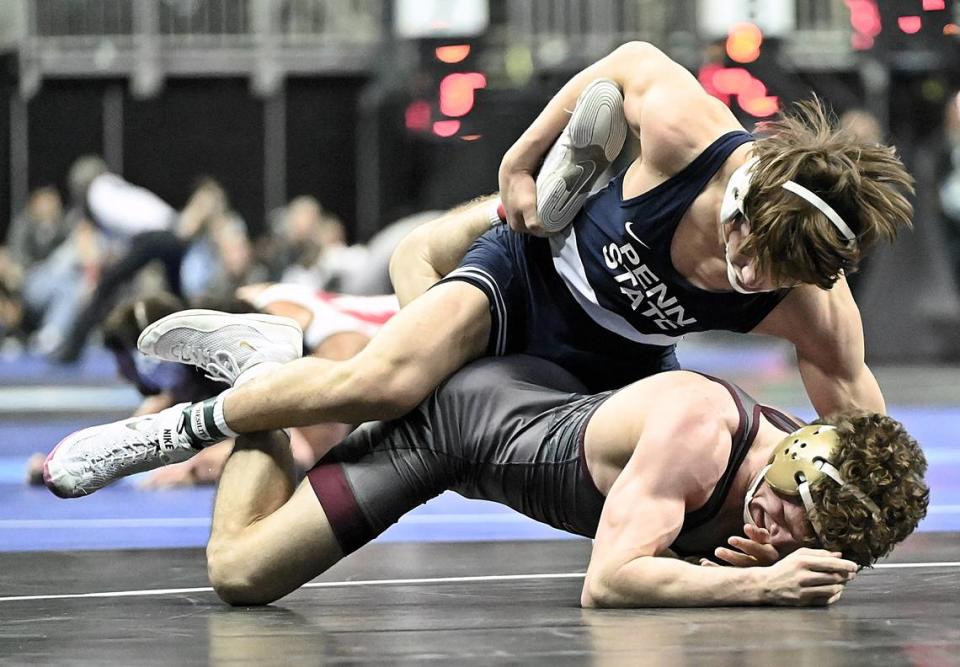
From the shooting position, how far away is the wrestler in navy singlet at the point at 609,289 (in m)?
3.65

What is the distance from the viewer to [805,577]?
3.13 meters

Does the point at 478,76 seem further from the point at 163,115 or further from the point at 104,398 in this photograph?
the point at 163,115

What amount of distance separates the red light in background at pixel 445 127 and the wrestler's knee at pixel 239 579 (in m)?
8.28

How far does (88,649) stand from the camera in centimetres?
291

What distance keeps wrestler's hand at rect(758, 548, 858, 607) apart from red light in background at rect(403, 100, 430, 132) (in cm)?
874

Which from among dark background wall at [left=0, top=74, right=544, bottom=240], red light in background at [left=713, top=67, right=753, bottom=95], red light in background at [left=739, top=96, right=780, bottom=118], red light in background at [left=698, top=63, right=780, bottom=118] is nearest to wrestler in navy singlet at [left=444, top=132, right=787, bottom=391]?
red light in background at [left=739, top=96, right=780, bottom=118]

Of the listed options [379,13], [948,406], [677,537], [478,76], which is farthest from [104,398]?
[379,13]

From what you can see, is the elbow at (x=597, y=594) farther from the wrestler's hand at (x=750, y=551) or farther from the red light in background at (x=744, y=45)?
the red light in background at (x=744, y=45)

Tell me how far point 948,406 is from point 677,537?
618 cm

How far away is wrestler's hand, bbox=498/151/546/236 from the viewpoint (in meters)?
3.94

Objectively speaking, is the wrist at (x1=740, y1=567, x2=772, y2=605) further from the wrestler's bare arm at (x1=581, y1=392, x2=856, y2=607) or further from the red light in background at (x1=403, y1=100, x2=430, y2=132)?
the red light in background at (x1=403, y1=100, x2=430, y2=132)

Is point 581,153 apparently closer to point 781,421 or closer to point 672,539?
point 781,421

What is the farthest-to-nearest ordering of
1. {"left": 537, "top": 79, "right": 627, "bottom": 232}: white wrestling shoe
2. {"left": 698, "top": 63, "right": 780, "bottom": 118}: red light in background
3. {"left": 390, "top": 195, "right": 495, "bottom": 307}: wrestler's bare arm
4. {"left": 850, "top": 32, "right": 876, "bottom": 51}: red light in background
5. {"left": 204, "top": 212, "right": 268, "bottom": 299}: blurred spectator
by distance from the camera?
{"left": 204, "top": 212, "right": 268, "bottom": 299}: blurred spectator < {"left": 698, "top": 63, "right": 780, "bottom": 118}: red light in background < {"left": 850, "top": 32, "right": 876, "bottom": 51}: red light in background < {"left": 390, "top": 195, "right": 495, "bottom": 307}: wrestler's bare arm < {"left": 537, "top": 79, "right": 627, "bottom": 232}: white wrestling shoe

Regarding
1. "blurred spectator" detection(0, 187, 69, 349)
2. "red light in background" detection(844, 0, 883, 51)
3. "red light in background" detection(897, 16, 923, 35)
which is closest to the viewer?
"red light in background" detection(897, 16, 923, 35)
